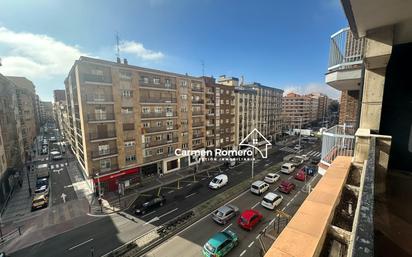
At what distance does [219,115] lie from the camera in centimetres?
3753

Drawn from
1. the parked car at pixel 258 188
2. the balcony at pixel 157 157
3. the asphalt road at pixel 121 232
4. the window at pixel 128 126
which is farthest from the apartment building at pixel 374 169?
the balcony at pixel 157 157

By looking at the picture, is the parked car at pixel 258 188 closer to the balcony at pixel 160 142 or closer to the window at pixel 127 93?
the balcony at pixel 160 142

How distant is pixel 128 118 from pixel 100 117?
3340 millimetres

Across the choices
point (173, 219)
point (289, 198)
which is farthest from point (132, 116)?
point (289, 198)

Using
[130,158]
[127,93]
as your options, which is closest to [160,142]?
[130,158]

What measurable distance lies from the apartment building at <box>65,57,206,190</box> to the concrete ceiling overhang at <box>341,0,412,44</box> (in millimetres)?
23894

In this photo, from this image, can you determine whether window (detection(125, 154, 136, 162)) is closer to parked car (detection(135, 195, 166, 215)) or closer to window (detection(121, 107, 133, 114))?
window (detection(121, 107, 133, 114))

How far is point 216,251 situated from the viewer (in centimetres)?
1223

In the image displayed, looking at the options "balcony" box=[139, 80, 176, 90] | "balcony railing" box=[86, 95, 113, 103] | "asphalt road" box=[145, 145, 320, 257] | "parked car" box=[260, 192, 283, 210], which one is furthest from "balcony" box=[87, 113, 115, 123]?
"parked car" box=[260, 192, 283, 210]

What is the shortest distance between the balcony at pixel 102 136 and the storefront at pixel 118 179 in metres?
4.72

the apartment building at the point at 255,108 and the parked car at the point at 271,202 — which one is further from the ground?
the apartment building at the point at 255,108

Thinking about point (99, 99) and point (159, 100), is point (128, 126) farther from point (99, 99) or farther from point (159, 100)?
point (159, 100)

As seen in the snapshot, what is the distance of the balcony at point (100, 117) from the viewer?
21500 millimetres

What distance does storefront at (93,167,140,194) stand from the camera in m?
22.8
